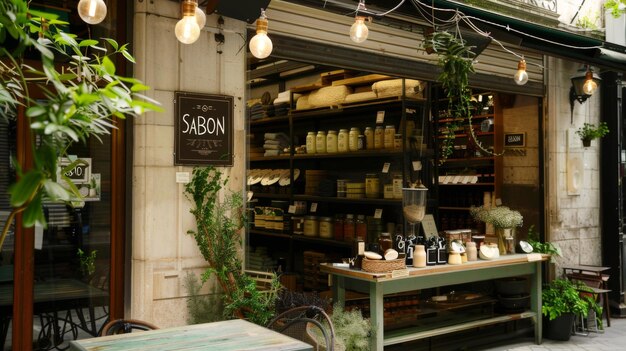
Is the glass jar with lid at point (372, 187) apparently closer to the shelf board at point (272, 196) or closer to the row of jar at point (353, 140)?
the row of jar at point (353, 140)

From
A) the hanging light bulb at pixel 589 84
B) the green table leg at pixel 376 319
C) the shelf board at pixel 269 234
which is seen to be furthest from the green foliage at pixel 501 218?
the shelf board at pixel 269 234

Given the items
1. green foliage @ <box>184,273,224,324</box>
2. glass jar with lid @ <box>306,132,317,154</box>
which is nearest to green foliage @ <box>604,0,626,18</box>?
glass jar with lid @ <box>306,132,317,154</box>

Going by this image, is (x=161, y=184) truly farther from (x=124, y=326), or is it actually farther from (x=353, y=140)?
(x=353, y=140)

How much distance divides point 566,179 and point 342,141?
300 cm

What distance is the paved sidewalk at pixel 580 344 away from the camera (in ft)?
21.4

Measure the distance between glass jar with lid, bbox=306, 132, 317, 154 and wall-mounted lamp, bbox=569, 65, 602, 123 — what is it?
3444 mm

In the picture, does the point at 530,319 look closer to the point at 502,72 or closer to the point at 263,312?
the point at 502,72

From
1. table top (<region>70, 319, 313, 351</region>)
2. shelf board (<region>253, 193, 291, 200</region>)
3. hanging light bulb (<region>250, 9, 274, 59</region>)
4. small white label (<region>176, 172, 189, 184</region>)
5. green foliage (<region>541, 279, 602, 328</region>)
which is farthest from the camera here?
shelf board (<region>253, 193, 291, 200</region>)

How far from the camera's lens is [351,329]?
4.91 meters

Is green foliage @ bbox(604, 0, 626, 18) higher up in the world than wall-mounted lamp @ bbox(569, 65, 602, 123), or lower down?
higher up

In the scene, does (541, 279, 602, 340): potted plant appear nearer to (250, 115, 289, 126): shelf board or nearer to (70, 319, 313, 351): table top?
(250, 115, 289, 126): shelf board

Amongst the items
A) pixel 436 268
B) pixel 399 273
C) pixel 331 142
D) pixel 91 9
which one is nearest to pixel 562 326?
pixel 436 268

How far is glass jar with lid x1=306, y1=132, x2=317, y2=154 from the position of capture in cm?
791

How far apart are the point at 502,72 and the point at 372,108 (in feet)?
5.32
